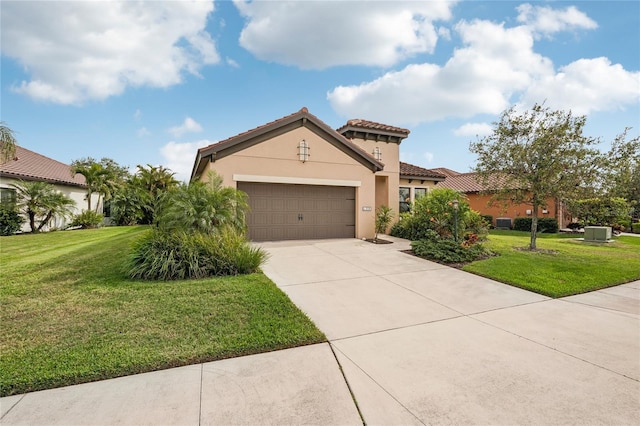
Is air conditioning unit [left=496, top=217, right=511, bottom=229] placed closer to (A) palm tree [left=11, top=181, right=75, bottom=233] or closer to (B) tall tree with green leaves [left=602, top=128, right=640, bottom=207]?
(B) tall tree with green leaves [left=602, top=128, right=640, bottom=207]

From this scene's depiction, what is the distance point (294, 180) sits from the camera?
12.2 meters

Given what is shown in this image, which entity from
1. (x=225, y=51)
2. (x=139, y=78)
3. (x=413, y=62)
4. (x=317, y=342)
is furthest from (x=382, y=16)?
(x=139, y=78)

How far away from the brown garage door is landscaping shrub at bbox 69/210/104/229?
46.8 ft

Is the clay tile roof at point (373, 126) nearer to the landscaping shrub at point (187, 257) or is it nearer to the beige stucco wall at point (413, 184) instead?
the beige stucco wall at point (413, 184)

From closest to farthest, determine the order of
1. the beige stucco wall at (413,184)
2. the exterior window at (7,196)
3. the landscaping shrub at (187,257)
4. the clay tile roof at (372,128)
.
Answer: the landscaping shrub at (187,257)
the exterior window at (7,196)
the clay tile roof at (372,128)
the beige stucco wall at (413,184)

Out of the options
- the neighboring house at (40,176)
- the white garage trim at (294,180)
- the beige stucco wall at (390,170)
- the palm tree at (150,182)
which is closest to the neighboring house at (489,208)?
the beige stucco wall at (390,170)

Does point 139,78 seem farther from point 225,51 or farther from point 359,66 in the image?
point 359,66

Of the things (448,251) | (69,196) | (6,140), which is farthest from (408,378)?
(69,196)

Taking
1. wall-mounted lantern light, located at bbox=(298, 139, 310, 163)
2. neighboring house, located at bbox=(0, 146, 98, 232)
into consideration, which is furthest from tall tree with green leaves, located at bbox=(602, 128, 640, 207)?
neighboring house, located at bbox=(0, 146, 98, 232)

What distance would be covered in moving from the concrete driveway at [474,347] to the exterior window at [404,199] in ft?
33.7

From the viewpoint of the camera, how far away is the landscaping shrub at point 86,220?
62.7 feet

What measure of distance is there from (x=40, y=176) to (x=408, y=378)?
75.0 ft

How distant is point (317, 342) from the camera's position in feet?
12.9

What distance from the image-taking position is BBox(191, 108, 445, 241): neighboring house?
455 inches
